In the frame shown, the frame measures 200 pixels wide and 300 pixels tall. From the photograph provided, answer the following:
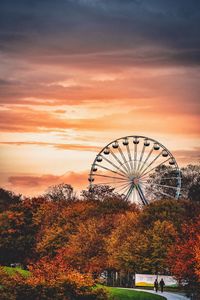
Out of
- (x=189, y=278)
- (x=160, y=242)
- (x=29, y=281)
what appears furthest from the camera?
(x=160, y=242)

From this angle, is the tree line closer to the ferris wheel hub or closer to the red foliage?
the red foliage

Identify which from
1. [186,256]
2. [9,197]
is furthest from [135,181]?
[9,197]

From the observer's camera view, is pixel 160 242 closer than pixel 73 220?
Yes

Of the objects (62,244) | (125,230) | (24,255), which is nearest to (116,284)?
(125,230)

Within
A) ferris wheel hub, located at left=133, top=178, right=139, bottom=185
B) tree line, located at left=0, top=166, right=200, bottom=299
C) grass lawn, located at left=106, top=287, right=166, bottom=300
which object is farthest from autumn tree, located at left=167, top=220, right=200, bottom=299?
ferris wheel hub, located at left=133, top=178, right=139, bottom=185

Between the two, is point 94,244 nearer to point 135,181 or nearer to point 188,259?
point 135,181

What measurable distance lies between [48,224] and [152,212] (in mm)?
18250

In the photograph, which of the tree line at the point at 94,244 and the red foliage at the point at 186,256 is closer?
the tree line at the point at 94,244

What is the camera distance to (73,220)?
105 metres

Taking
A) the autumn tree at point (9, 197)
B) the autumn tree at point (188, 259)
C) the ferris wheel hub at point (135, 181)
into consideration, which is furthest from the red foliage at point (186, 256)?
the autumn tree at point (9, 197)

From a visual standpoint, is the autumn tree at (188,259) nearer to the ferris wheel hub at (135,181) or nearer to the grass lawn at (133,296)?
the grass lawn at (133,296)

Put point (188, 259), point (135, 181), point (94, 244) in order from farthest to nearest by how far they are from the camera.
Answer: point (135, 181) → point (94, 244) → point (188, 259)

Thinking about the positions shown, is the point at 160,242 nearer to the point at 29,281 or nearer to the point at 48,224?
the point at 48,224

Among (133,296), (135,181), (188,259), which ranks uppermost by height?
(135,181)
